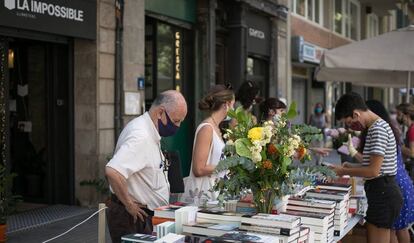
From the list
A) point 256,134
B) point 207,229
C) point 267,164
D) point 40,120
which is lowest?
point 207,229

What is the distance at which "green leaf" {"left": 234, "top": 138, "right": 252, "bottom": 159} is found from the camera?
10.1 ft

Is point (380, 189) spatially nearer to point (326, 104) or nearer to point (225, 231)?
point (225, 231)

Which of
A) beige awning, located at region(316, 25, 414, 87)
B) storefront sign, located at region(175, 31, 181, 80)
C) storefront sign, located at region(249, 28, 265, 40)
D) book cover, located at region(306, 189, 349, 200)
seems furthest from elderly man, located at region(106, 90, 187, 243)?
storefront sign, located at region(249, 28, 265, 40)

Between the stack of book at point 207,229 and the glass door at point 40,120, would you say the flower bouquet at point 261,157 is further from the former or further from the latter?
the glass door at point 40,120

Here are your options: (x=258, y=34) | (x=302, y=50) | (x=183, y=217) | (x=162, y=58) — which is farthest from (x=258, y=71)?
(x=183, y=217)

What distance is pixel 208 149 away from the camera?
13.5 feet

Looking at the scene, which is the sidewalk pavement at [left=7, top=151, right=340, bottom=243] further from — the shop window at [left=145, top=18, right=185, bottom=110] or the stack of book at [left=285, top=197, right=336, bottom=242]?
the shop window at [left=145, top=18, right=185, bottom=110]

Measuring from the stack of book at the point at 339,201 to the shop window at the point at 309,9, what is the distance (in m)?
12.7

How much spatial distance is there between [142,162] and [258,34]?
1025 centimetres

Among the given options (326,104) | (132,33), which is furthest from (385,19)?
(132,33)

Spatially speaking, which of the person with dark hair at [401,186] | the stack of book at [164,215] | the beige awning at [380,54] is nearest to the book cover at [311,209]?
the stack of book at [164,215]

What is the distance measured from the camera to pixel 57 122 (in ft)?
25.6

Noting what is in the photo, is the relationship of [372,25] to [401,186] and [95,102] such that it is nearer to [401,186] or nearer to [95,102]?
[95,102]

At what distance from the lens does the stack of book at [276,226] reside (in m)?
2.76
